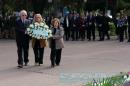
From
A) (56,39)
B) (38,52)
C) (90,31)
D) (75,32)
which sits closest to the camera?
(56,39)

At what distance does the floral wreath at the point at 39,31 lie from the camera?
1511cm

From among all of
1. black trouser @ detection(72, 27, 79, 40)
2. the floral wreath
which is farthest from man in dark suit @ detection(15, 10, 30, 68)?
black trouser @ detection(72, 27, 79, 40)

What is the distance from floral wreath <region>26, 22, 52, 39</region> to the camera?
595 inches

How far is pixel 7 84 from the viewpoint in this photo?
1188cm

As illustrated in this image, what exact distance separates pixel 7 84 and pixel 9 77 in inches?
47.9

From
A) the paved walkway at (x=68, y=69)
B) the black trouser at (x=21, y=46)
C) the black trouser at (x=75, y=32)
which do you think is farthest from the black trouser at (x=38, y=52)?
the black trouser at (x=75, y=32)

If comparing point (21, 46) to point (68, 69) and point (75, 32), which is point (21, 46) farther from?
point (75, 32)

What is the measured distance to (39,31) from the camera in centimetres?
1522

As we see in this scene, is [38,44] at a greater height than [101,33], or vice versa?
[38,44]

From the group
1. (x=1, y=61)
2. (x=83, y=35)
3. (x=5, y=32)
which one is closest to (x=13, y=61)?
(x=1, y=61)

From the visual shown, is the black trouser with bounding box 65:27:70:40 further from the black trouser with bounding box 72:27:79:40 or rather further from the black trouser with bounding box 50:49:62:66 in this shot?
the black trouser with bounding box 50:49:62:66

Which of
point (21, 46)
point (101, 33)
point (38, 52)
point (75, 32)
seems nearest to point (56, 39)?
point (38, 52)

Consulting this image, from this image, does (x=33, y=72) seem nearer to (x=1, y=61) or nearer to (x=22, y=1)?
(x=1, y=61)

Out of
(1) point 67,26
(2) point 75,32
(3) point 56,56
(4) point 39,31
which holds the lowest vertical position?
(3) point 56,56
